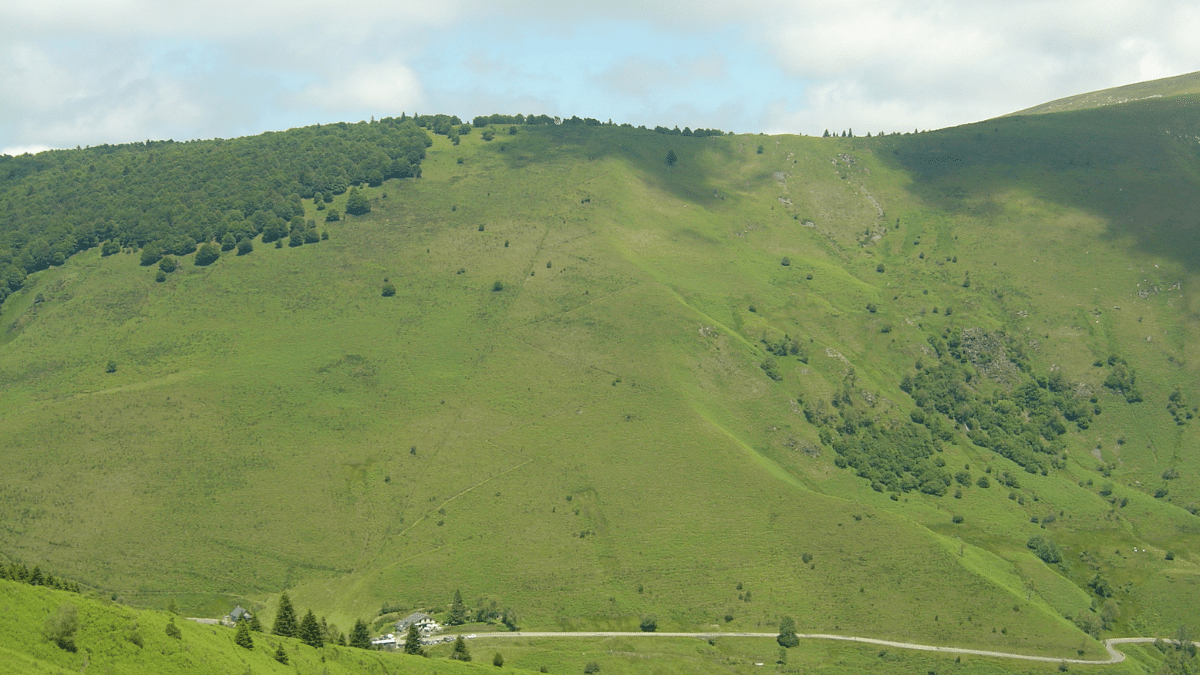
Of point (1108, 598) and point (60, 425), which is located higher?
point (60, 425)

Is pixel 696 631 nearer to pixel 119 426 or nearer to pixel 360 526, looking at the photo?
pixel 360 526

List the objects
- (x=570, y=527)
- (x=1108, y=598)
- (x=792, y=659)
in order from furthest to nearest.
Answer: (x=1108, y=598)
(x=570, y=527)
(x=792, y=659)

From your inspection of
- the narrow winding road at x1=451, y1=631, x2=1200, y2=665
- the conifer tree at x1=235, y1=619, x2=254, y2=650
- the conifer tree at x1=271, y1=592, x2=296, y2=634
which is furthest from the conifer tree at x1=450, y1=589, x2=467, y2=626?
the conifer tree at x1=235, y1=619, x2=254, y2=650

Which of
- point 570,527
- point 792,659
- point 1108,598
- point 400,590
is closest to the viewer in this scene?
point 792,659

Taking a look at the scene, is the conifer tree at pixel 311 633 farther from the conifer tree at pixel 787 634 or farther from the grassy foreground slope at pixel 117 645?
the conifer tree at pixel 787 634

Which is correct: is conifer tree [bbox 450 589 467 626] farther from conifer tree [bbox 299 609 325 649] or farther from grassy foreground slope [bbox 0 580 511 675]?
grassy foreground slope [bbox 0 580 511 675]

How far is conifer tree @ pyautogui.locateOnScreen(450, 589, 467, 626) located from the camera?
160 metres

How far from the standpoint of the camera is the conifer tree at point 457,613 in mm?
159625

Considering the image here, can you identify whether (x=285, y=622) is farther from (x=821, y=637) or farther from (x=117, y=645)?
(x=821, y=637)

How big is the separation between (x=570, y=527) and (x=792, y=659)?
45.8m

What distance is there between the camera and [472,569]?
17075 centimetres

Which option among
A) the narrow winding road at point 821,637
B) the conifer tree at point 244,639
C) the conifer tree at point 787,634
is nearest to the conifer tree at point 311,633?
the conifer tree at point 244,639

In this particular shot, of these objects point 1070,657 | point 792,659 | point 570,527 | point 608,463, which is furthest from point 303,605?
point 1070,657

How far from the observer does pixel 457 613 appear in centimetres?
15988
